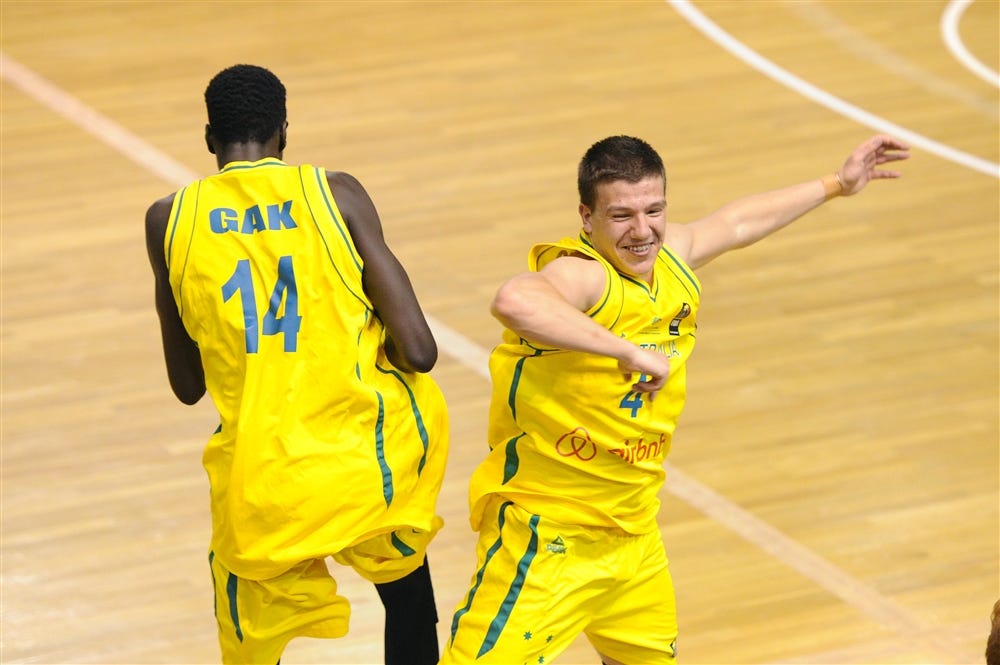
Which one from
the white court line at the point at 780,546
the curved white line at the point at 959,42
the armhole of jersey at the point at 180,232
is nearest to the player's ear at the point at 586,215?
the armhole of jersey at the point at 180,232

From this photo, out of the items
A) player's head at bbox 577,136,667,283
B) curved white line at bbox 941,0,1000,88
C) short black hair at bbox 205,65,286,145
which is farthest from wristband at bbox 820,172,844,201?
curved white line at bbox 941,0,1000,88

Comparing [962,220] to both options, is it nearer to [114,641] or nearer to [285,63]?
[285,63]

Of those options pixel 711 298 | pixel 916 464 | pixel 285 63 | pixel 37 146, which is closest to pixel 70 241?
pixel 37 146

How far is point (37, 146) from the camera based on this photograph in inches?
347

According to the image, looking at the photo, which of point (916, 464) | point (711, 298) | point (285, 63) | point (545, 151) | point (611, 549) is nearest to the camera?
point (611, 549)

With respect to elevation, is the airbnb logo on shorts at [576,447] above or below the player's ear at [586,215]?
below

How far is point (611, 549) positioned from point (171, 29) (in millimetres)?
6951

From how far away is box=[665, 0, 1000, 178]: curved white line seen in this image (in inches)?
339

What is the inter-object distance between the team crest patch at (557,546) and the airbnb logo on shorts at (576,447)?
0.67 feet

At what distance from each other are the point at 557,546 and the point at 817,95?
19.1ft

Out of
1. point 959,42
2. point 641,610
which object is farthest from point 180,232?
point 959,42

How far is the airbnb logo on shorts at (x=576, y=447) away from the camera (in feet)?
13.1

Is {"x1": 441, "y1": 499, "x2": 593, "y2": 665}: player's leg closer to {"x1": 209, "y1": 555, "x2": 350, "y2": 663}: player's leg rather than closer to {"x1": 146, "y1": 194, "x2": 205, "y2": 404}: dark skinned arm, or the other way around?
{"x1": 209, "y1": 555, "x2": 350, "y2": 663}: player's leg

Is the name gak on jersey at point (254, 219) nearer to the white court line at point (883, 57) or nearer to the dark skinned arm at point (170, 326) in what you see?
the dark skinned arm at point (170, 326)
